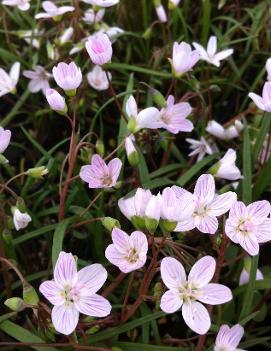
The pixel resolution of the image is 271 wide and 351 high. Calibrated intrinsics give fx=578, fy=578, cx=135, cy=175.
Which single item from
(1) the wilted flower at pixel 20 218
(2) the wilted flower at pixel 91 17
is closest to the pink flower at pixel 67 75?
(1) the wilted flower at pixel 20 218

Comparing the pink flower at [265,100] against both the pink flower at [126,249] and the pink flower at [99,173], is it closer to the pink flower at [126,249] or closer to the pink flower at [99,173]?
the pink flower at [99,173]

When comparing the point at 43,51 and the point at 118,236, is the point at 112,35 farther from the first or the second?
the point at 118,236

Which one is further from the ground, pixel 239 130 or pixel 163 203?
pixel 163 203

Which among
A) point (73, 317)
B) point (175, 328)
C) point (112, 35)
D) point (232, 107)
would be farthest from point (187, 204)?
point (232, 107)

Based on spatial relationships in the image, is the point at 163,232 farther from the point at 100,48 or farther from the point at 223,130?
the point at 223,130

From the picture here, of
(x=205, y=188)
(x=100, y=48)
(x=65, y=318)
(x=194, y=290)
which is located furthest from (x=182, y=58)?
(x=65, y=318)
